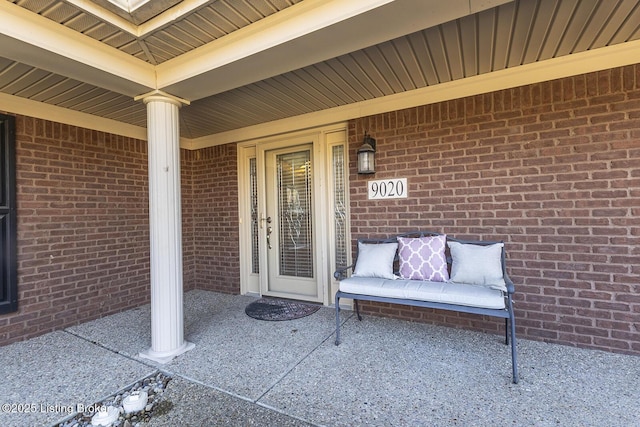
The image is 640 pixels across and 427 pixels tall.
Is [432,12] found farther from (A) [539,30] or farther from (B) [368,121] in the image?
(B) [368,121]

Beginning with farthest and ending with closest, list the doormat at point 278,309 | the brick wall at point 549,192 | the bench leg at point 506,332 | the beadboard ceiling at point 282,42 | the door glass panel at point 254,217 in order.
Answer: the door glass panel at point 254,217 → the doormat at point 278,309 → the bench leg at point 506,332 → the brick wall at point 549,192 → the beadboard ceiling at point 282,42

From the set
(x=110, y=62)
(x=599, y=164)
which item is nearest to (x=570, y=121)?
(x=599, y=164)

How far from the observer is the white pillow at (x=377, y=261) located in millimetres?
2816

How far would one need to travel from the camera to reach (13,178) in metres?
2.86

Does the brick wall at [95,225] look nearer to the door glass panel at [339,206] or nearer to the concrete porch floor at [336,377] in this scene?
the concrete porch floor at [336,377]

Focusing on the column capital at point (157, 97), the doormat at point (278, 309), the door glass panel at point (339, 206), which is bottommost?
the doormat at point (278, 309)

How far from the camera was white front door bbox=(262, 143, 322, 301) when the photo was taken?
391 cm

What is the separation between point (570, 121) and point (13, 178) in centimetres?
497

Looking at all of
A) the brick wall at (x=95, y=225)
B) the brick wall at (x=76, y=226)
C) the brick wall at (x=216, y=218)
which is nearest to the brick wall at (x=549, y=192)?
the brick wall at (x=216, y=218)

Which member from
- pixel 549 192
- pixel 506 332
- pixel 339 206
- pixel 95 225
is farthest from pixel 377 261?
pixel 95 225

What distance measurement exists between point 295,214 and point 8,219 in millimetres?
2838

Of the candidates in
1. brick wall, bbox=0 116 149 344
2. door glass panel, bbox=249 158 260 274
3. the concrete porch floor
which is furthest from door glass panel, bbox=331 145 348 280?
brick wall, bbox=0 116 149 344

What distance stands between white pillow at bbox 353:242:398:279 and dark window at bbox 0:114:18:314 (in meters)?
3.22

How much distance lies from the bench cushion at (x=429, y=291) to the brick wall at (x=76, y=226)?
9.35 feet
